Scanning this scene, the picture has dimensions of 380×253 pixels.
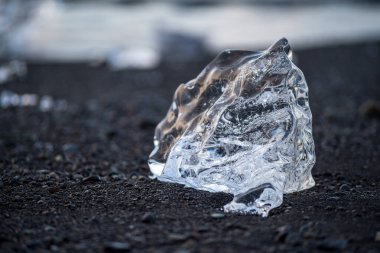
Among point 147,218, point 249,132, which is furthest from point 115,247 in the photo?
point 249,132

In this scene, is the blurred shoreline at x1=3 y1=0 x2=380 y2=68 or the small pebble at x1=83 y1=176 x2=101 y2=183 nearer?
the small pebble at x1=83 y1=176 x2=101 y2=183

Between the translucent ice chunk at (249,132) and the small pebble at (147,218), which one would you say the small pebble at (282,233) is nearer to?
the translucent ice chunk at (249,132)

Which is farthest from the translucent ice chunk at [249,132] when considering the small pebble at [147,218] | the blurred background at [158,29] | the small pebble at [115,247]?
the blurred background at [158,29]

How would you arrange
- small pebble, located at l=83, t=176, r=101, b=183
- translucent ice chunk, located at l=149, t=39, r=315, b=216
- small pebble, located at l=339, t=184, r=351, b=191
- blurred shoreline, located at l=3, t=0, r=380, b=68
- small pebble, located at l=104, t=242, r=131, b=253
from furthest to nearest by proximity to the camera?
blurred shoreline, located at l=3, t=0, r=380, b=68, small pebble, located at l=83, t=176, r=101, b=183, small pebble, located at l=339, t=184, r=351, b=191, translucent ice chunk, located at l=149, t=39, r=315, b=216, small pebble, located at l=104, t=242, r=131, b=253

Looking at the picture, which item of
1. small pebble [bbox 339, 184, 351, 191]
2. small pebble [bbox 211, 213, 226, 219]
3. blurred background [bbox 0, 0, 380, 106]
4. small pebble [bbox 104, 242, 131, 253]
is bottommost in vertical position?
small pebble [bbox 104, 242, 131, 253]

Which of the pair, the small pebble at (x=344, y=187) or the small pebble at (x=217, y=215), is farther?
the small pebble at (x=344, y=187)

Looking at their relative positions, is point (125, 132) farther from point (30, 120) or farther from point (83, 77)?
point (83, 77)

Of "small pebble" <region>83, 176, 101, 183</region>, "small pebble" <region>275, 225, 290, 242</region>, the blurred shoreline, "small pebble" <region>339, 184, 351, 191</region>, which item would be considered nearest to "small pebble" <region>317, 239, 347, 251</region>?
"small pebble" <region>275, 225, 290, 242</region>

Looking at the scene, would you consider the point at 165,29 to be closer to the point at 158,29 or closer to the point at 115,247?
the point at 158,29

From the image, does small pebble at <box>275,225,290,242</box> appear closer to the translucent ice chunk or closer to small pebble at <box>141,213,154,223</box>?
the translucent ice chunk

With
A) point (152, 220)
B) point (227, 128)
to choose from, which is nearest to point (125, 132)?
point (227, 128)
